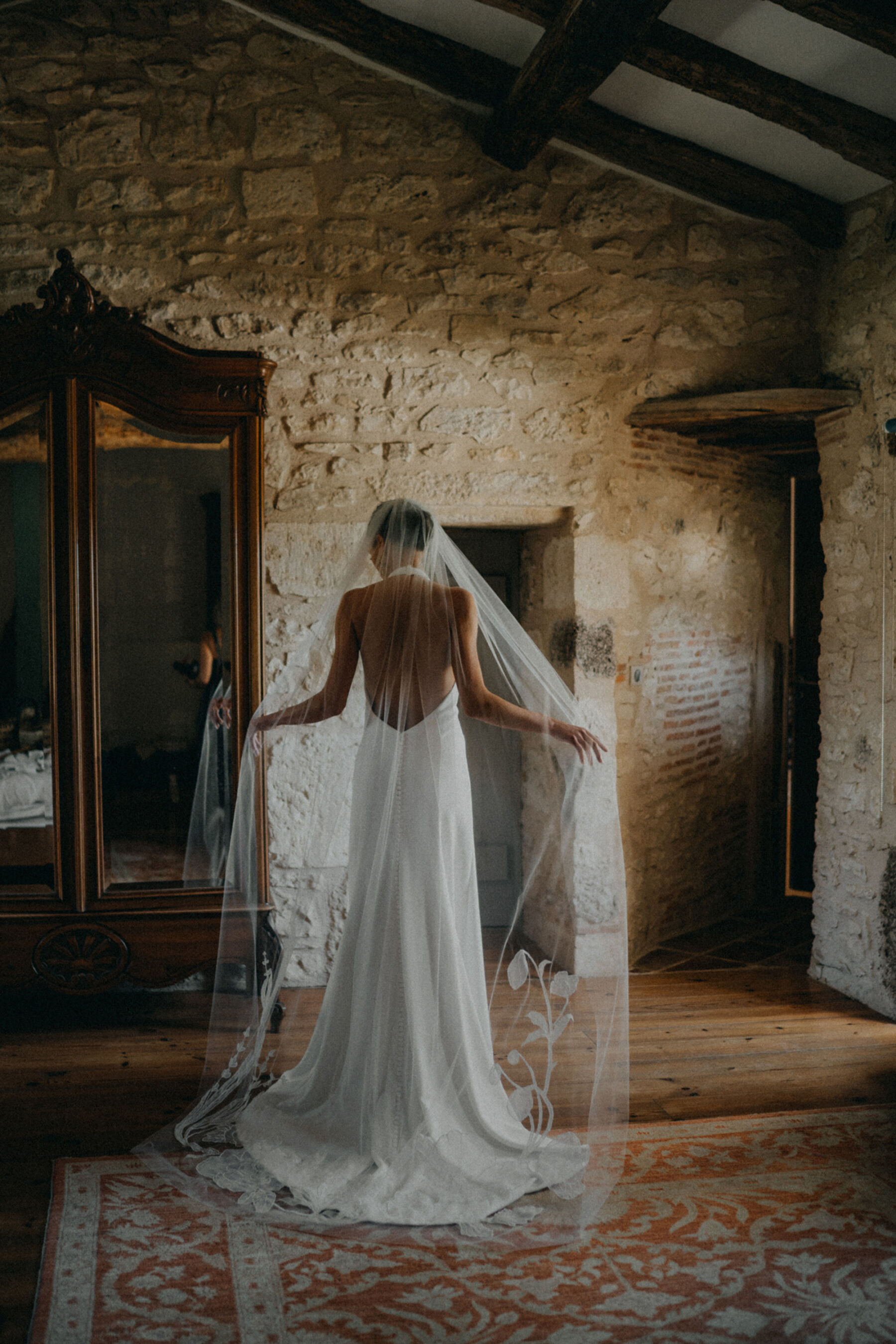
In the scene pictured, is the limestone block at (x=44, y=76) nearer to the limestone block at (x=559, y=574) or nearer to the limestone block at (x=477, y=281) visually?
the limestone block at (x=477, y=281)

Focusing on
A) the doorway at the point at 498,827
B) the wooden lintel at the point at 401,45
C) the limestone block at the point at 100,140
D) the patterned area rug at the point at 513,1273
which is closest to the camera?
the patterned area rug at the point at 513,1273

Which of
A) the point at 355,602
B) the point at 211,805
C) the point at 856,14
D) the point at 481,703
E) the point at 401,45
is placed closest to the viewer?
the point at 481,703

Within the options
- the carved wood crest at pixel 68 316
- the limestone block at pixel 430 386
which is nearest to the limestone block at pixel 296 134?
the limestone block at pixel 430 386

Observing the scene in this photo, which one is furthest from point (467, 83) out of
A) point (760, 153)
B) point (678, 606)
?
point (678, 606)

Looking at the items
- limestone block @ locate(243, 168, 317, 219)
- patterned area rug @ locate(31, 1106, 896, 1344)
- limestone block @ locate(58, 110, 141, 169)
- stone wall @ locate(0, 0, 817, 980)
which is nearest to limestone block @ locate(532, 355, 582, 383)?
stone wall @ locate(0, 0, 817, 980)

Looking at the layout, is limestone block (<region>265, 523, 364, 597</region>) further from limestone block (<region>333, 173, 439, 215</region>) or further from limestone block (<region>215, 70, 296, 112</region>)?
limestone block (<region>215, 70, 296, 112</region>)

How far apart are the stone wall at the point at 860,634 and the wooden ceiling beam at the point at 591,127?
30cm

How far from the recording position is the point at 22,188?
396 cm

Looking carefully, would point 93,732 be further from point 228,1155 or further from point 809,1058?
point 809,1058

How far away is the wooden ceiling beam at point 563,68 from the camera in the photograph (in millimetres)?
3100

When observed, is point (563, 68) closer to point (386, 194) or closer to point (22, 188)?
point (386, 194)

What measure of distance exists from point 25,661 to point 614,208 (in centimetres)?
305

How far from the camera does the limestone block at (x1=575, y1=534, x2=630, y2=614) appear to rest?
432 cm

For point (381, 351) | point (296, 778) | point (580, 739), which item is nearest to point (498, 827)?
point (580, 739)
